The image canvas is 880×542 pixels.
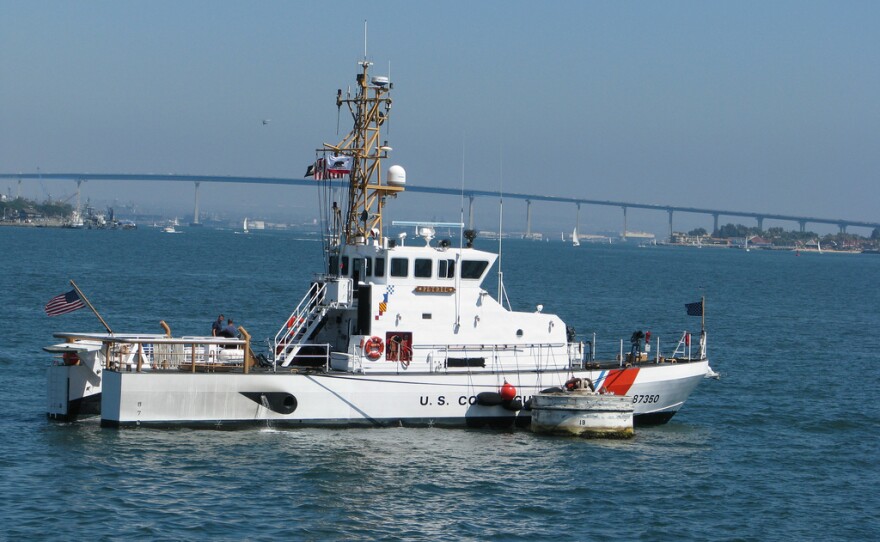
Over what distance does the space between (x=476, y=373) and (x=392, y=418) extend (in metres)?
2.23

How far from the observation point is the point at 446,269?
2825 cm

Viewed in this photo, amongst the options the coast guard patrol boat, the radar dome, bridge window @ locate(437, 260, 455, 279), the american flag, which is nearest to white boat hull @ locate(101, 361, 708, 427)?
the coast guard patrol boat

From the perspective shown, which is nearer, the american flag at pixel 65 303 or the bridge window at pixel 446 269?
the american flag at pixel 65 303

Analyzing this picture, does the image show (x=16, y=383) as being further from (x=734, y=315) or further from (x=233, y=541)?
(x=734, y=315)

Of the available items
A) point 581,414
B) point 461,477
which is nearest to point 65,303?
point 461,477

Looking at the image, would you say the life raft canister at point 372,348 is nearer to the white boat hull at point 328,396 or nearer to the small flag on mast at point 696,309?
the white boat hull at point 328,396

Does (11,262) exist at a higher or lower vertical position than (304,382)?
higher

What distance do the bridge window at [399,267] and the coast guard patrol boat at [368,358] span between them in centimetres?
Answer: 3

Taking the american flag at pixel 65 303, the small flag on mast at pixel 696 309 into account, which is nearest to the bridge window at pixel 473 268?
the small flag on mast at pixel 696 309

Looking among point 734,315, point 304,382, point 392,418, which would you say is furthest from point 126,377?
point 734,315

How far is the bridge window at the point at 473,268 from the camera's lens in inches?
1118

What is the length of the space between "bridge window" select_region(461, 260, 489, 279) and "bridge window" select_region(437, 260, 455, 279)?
0.26 meters

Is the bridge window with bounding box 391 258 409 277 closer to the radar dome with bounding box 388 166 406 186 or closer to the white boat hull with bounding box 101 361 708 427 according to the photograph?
the radar dome with bounding box 388 166 406 186

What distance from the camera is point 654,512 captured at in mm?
21609
